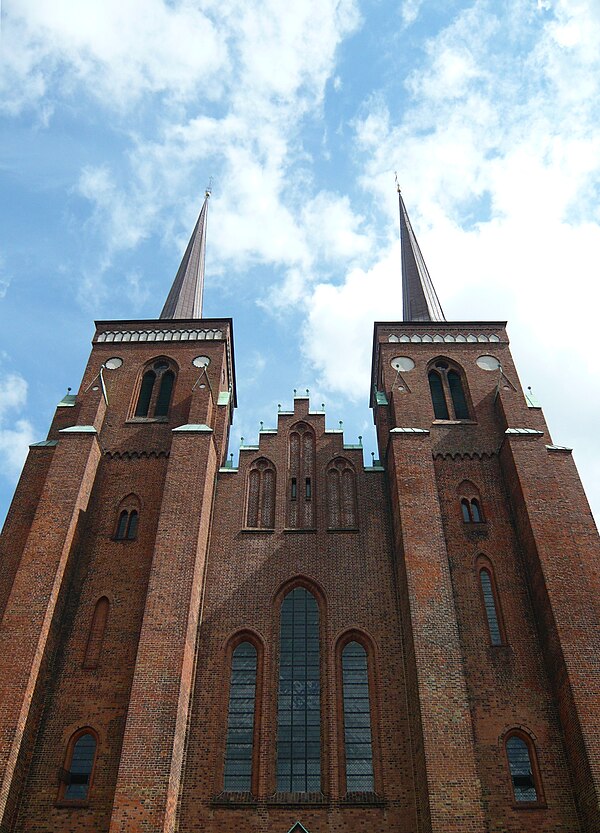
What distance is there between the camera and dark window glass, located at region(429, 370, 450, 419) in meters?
24.5

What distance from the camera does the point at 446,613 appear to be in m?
17.7

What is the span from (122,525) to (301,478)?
5.70 metres

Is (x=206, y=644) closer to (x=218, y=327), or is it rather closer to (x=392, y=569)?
(x=392, y=569)

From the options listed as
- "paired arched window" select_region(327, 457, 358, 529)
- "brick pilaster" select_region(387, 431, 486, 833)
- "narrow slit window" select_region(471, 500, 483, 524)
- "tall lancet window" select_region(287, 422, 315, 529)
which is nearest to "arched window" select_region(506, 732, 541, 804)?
"brick pilaster" select_region(387, 431, 486, 833)

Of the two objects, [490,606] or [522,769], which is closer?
[522,769]

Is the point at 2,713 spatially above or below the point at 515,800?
above

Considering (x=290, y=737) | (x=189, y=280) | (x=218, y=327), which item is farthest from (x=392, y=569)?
(x=189, y=280)

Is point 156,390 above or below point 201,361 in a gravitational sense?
below

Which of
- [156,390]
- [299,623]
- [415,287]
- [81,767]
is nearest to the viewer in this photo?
[81,767]

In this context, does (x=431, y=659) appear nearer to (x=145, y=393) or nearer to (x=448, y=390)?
(x=448, y=390)

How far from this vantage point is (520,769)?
53.6 ft

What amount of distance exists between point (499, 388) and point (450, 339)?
389 cm

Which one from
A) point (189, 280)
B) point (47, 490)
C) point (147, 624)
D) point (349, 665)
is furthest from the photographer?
point (189, 280)

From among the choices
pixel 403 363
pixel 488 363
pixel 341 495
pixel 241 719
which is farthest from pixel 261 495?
pixel 488 363
